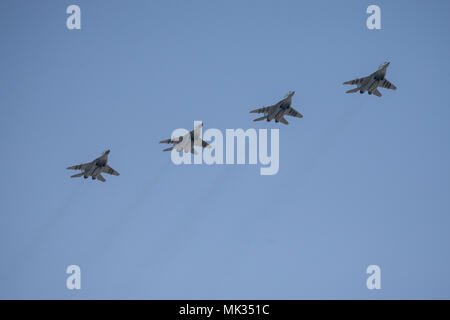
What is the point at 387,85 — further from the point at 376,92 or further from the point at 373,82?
the point at 373,82

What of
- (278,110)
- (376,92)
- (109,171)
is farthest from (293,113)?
(109,171)

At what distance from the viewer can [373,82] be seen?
317ft

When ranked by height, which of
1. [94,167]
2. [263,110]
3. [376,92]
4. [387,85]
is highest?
[387,85]

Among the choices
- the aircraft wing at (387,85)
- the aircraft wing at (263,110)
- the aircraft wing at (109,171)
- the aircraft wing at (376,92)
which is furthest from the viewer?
the aircraft wing at (109,171)

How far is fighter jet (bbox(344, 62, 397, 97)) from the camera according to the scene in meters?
95.8

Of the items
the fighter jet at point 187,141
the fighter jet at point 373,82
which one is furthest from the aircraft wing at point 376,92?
the fighter jet at point 187,141

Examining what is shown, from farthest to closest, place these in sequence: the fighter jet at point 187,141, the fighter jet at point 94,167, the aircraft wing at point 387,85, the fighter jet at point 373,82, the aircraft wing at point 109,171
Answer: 1. the aircraft wing at point 109,171
2. the aircraft wing at point 387,85
3. the fighter jet at point 187,141
4. the fighter jet at point 94,167
5. the fighter jet at point 373,82

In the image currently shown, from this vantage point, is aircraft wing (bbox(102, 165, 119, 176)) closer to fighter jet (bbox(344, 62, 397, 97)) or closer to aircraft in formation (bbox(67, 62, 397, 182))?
aircraft in formation (bbox(67, 62, 397, 182))

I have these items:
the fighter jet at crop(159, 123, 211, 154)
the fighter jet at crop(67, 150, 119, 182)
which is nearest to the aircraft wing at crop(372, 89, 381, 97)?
the fighter jet at crop(159, 123, 211, 154)

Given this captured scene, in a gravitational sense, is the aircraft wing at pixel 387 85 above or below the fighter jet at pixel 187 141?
above

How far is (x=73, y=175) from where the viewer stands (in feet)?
321

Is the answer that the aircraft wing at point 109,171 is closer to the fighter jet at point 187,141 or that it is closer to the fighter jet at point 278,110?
the fighter jet at point 187,141

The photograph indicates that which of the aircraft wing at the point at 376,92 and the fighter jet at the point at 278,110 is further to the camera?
the aircraft wing at the point at 376,92

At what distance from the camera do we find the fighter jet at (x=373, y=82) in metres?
95.8
